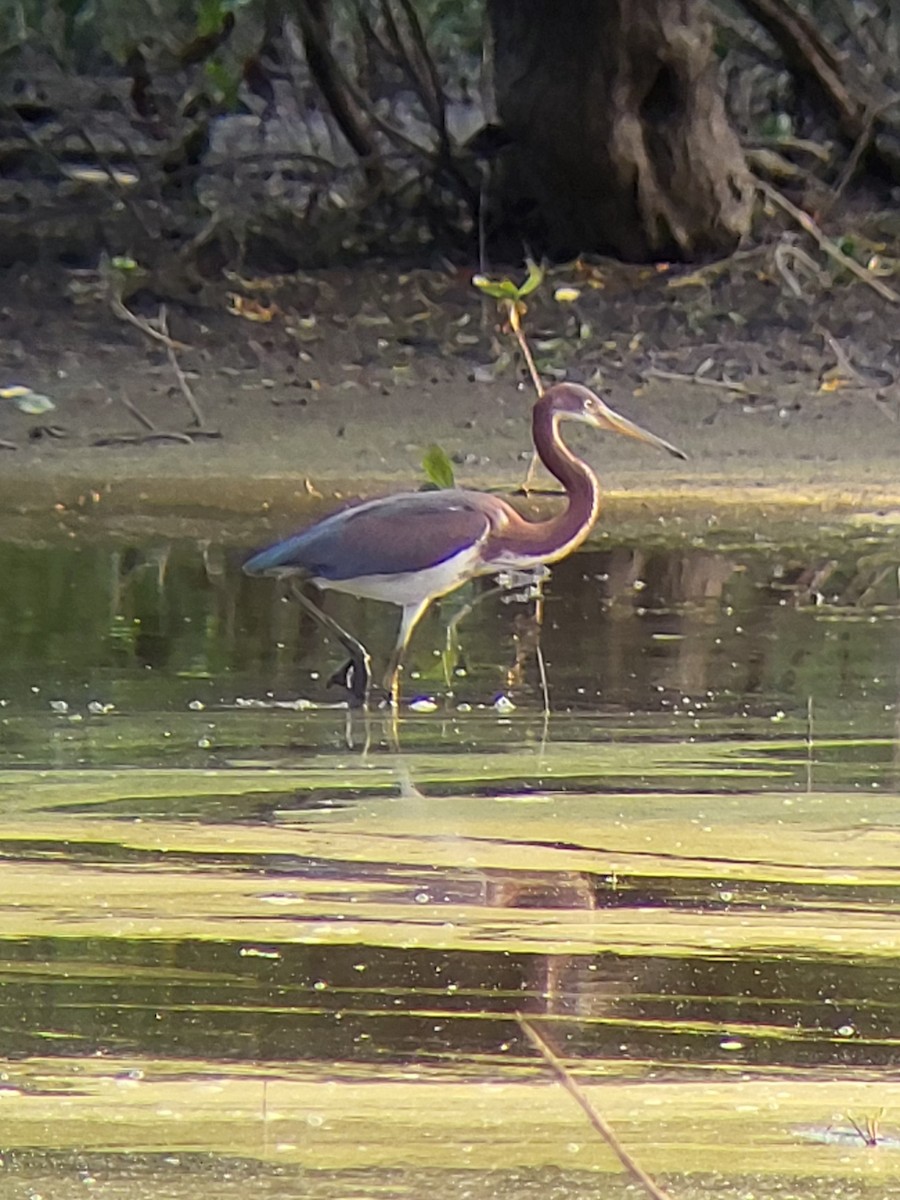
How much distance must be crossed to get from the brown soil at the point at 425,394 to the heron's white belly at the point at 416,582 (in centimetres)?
182

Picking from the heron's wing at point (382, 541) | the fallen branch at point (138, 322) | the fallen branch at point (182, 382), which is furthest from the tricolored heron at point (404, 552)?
the fallen branch at point (138, 322)

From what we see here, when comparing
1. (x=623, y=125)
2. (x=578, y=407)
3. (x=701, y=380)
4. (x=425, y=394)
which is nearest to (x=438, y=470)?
(x=578, y=407)

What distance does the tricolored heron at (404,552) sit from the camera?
5793 millimetres

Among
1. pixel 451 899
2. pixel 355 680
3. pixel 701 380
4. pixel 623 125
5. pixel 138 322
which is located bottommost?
pixel 451 899

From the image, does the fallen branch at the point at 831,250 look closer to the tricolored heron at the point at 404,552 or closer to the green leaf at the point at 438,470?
the green leaf at the point at 438,470

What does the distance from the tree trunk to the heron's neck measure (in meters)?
4.53

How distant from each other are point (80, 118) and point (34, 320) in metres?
3.52

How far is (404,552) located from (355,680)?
0.31 meters

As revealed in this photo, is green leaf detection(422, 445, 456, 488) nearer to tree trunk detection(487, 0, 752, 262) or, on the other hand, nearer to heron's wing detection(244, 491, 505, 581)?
heron's wing detection(244, 491, 505, 581)

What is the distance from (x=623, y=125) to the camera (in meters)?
10.9

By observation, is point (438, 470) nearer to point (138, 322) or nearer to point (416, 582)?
point (416, 582)

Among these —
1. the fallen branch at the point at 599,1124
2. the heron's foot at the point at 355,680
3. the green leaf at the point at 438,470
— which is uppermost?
the green leaf at the point at 438,470

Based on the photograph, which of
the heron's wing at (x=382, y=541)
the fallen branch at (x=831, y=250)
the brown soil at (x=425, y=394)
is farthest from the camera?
the fallen branch at (x=831, y=250)

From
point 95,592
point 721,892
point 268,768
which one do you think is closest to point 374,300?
point 95,592
